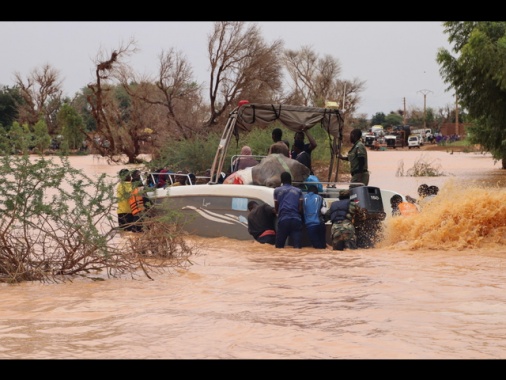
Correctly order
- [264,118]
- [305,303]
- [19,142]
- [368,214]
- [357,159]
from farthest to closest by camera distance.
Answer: [264,118]
[357,159]
[368,214]
[19,142]
[305,303]

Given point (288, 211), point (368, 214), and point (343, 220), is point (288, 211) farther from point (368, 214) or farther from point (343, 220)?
point (368, 214)

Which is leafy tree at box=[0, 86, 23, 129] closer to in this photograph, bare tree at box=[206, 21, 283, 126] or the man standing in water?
bare tree at box=[206, 21, 283, 126]

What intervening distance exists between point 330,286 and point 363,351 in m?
3.57

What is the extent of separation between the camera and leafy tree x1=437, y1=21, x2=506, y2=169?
29281mm

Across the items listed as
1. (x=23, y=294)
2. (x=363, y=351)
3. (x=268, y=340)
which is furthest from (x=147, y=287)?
(x=363, y=351)

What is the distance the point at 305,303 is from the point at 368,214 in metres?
4.14

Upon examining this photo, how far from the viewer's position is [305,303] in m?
9.91

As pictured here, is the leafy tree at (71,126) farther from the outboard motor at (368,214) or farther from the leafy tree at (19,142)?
the leafy tree at (19,142)

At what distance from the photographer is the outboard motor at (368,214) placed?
13.8m

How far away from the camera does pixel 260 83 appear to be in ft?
148

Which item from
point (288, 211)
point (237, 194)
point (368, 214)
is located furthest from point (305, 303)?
point (237, 194)

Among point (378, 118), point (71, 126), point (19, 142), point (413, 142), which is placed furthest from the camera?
point (378, 118)

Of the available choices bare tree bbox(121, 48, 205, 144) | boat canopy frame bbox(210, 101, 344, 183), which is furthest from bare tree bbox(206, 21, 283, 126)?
boat canopy frame bbox(210, 101, 344, 183)
